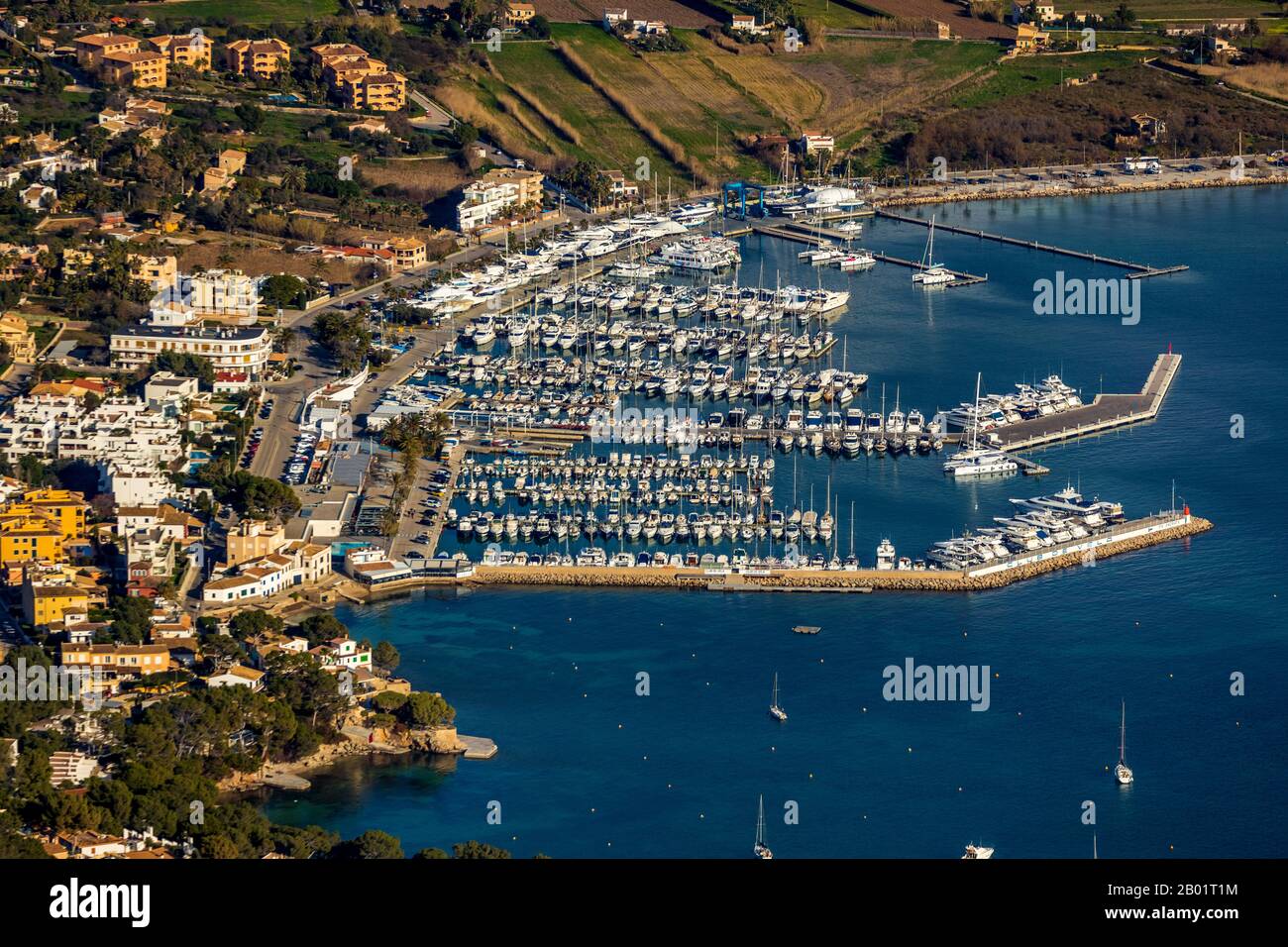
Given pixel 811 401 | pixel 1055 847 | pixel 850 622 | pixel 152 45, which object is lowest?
pixel 1055 847

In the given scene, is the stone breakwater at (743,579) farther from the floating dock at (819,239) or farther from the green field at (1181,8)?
the green field at (1181,8)

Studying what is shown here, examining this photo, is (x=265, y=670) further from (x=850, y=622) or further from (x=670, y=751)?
(x=850, y=622)

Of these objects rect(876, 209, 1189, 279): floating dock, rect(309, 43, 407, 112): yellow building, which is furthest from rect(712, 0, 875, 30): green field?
rect(876, 209, 1189, 279): floating dock

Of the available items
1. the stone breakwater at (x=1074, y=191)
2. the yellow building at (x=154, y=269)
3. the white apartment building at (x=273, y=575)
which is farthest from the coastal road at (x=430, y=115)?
the white apartment building at (x=273, y=575)

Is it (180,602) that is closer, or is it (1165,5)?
(180,602)

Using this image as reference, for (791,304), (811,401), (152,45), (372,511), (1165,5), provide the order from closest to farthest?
(372,511), (811,401), (791,304), (152,45), (1165,5)

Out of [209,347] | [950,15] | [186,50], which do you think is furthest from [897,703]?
[950,15]

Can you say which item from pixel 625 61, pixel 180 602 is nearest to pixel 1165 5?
pixel 625 61
